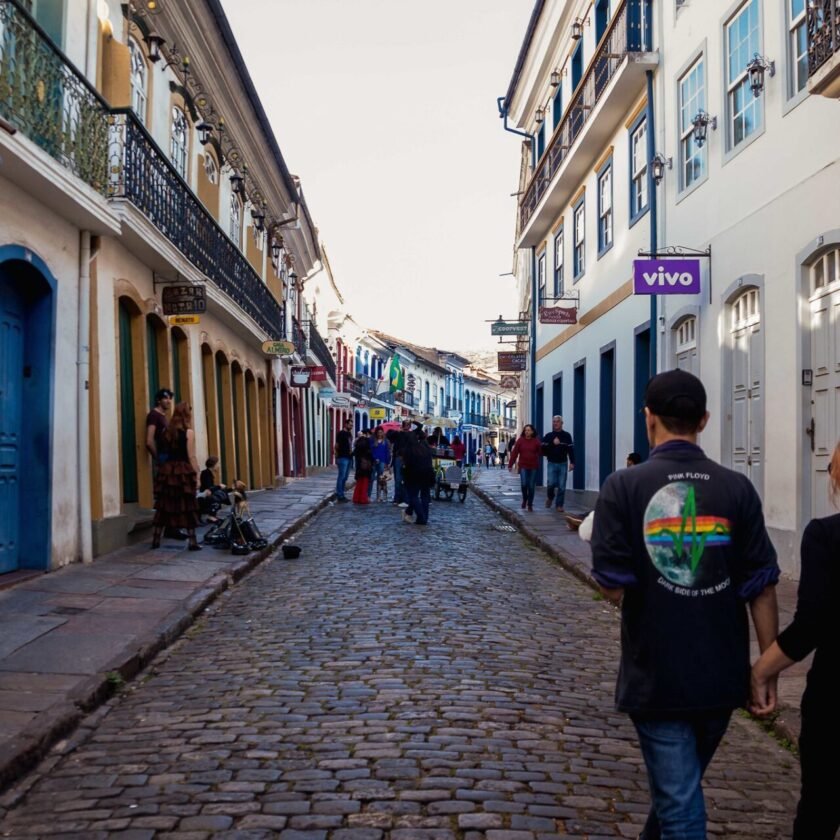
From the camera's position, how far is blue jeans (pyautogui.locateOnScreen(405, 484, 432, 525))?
16969 millimetres

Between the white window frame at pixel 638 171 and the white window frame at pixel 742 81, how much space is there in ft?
11.1

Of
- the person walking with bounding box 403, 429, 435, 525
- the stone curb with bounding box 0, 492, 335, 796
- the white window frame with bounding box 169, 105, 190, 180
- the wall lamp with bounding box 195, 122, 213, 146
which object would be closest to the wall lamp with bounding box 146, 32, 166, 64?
the white window frame with bounding box 169, 105, 190, 180

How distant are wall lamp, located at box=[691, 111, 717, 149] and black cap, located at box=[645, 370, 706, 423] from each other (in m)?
10.5

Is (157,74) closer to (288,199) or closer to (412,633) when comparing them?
(412,633)

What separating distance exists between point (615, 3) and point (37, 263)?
1174 centimetres

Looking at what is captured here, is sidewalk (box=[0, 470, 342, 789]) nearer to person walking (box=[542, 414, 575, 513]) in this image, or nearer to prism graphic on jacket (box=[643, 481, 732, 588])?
prism graphic on jacket (box=[643, 481, 732, 588])

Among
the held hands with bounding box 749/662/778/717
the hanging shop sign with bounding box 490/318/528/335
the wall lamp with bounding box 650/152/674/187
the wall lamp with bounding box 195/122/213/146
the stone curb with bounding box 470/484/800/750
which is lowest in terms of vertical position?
the stone curb with bounding box 470/484/800/750

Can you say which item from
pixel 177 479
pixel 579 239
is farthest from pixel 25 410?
pixel 579 239

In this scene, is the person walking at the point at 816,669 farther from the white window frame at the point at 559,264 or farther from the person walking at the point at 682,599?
the white window frame at the point at 559,264

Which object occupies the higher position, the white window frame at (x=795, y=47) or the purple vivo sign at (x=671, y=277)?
the white window frame at (x=795, y=47)

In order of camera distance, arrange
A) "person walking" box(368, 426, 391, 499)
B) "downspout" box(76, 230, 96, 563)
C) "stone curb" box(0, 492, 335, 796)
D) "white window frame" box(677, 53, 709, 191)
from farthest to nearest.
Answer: "person walking" box(368, 426, 391, 499), "white window frame" box(677, 53, 709, 191), "downspout" box(76, 230, 96, 563), "stone curb" box(0, 492, 335, 796)

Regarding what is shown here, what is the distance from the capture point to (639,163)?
16.3 metres

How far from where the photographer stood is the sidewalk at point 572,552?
551 cm

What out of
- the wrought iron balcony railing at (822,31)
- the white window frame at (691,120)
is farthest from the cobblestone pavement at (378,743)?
the white window frame at (691,120)
